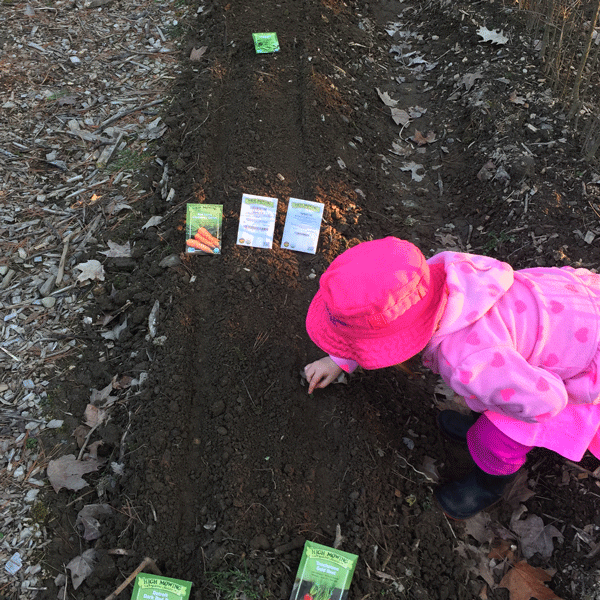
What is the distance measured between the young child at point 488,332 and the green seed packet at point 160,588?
4.16 ft

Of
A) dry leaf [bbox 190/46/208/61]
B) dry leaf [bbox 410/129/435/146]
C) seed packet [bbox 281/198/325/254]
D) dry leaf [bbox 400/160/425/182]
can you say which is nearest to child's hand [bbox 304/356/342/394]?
seed packet [bbox 281/198/325/254]

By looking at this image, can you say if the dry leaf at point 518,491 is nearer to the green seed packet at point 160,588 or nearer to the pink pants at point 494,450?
the pink pants at point 494,450

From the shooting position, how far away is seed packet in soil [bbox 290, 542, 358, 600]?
222 centimetres

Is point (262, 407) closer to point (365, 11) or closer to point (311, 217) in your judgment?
point (311, 217)

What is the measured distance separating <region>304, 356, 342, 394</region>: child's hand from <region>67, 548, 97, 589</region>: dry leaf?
1303 mm

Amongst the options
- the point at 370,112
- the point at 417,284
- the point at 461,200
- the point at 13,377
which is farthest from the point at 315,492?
the point at 370,112

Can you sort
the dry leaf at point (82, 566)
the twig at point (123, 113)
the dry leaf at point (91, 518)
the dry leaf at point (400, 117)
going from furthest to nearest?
1. the dry leaf at point (400, 117)
2. the twig at point (123, 113)
3. the dry leaf at point (91, 518)
4. the dry leaf at point (82, 566)

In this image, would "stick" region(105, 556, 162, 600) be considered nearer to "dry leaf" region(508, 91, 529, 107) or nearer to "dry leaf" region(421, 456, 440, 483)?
"dry leaf" region(421, 456, 440, 483)

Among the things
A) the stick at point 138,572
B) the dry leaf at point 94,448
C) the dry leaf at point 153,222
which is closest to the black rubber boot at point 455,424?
the stick at point 138,572

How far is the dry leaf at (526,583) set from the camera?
2377mm

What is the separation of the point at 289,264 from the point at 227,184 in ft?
2.67

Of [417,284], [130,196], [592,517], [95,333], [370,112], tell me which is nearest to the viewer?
[417,284]

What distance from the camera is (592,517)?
2490mm

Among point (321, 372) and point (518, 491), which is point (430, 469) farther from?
point (321, 372)
